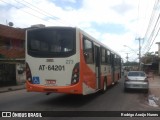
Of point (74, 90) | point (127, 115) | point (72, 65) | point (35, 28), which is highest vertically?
point (35, 28)

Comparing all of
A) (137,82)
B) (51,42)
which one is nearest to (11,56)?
(137,82)

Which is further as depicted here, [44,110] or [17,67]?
[17,67]

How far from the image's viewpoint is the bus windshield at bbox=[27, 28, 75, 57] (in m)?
11.8

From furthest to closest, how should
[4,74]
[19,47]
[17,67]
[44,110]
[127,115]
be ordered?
1. [19,47]
2. [17,67]
3. [4,74]
4. [44,110]
5. [127,115]

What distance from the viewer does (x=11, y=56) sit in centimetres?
2934

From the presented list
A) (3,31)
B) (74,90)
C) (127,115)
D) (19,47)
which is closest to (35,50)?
(74,90)

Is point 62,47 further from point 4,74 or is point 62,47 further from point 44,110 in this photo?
point 4,74

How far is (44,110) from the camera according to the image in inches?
429

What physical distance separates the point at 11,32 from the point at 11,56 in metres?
3.06

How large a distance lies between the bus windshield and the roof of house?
57.8 ft

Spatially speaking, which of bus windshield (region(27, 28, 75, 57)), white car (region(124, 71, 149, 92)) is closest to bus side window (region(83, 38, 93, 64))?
bus windshield (region(27, 28, 75, 57))

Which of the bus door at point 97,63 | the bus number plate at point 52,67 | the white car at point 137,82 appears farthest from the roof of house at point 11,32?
the bus number plate at point 52,67

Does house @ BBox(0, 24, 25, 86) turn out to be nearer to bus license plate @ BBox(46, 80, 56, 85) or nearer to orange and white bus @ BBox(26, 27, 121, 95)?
orange and white bus @ BBox(26, 27, 121, 95)

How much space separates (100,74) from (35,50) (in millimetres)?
5079
